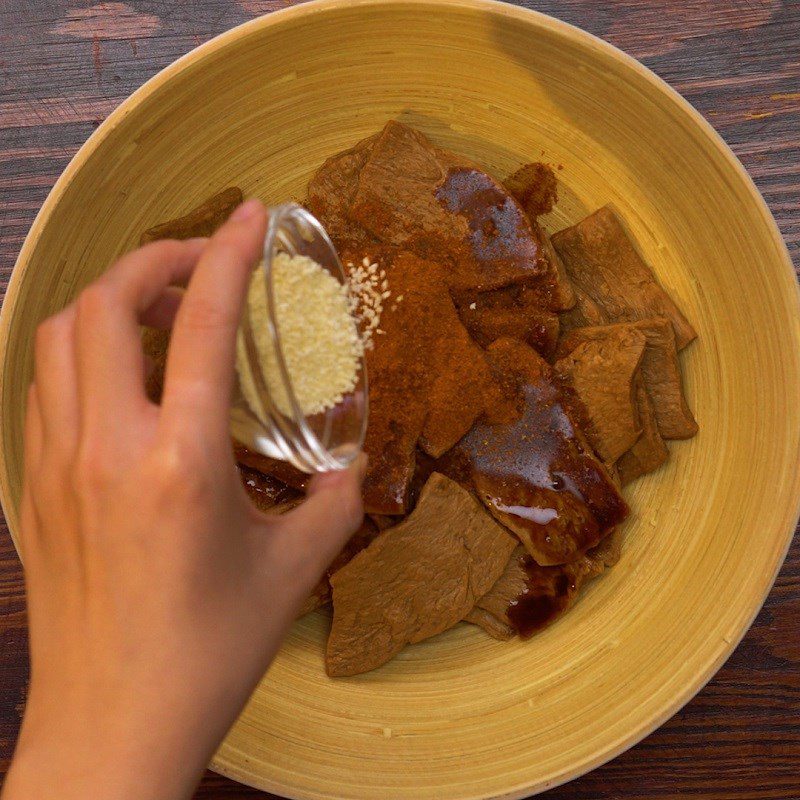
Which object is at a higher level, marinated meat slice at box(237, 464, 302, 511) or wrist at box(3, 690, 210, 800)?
wrist at box(3, 690, 210, 800)

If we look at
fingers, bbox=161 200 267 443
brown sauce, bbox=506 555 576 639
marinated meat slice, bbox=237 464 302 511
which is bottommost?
brown sauce, bbox=506 555 576 639

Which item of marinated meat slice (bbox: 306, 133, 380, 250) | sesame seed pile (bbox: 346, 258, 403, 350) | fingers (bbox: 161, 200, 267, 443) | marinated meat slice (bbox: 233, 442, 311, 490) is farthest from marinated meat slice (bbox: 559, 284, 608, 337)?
fingers (bbox: 161, 200, 267, 443)

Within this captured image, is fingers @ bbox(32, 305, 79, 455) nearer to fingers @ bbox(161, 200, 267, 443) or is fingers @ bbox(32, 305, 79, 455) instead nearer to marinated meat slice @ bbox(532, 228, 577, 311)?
fingers @ bbox(161, 200, 267, 443)

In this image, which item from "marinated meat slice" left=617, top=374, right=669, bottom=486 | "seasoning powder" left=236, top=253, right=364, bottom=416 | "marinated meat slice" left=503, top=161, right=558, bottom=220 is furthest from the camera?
"marinated meat slice" left=503, top=161, right=558, bottom=220

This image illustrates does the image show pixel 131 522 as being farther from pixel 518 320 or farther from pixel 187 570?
pixel 518 320

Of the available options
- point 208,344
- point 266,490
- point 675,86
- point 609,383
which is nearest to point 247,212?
point 208,344

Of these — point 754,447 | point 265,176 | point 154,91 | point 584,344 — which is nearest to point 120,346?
point 154,91

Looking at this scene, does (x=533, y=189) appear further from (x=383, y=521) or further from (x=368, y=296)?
(x=383, y=521)
